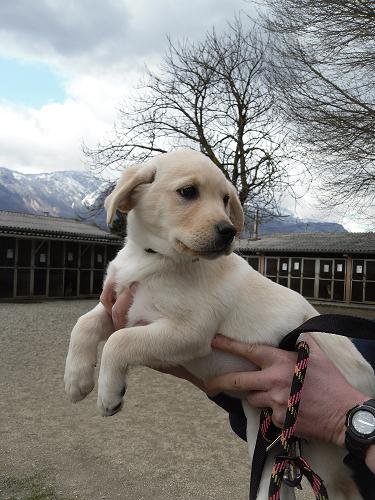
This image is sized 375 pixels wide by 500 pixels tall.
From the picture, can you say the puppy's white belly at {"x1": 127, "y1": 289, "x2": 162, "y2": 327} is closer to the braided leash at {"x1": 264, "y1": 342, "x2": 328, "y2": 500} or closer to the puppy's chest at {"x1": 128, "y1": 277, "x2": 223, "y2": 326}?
the puppy's chest at {"x1": 128, "y1": 277, "x2": 223, "y2": 326}

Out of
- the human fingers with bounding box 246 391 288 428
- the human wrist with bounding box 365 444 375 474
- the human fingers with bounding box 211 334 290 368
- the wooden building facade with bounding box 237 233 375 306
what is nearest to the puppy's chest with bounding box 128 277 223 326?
the human fingers with bounding box 211 334 290 368

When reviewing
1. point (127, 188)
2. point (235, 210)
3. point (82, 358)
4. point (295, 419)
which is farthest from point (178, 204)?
point (295, 419)

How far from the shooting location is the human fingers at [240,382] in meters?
2.07

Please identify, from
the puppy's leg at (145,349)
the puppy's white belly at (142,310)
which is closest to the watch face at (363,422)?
the puppy's leg at (145,349)

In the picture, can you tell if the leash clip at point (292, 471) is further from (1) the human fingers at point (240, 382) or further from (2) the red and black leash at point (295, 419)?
(1) the human fingers at point (240, 382)

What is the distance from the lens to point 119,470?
5.61 metres

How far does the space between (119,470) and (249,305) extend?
4125 millimetres

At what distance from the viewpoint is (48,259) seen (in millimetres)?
24984

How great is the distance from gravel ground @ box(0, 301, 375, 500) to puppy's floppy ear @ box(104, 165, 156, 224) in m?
3.71

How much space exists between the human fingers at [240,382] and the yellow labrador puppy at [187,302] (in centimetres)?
7

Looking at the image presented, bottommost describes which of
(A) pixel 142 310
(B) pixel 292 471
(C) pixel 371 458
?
(B) pixel 292 471

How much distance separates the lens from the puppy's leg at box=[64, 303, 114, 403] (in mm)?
2307

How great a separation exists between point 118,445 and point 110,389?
4.56 metres

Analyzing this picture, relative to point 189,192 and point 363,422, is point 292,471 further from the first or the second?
point 189,192
